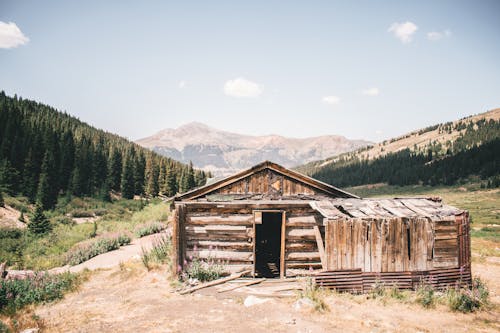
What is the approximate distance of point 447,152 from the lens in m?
89.9

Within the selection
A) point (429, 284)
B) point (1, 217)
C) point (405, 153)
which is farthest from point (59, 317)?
point (405, 153)

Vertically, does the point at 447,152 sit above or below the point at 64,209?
above

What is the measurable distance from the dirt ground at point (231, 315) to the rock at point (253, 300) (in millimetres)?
157

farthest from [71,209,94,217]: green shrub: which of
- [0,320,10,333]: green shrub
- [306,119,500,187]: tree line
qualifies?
[306,119,500,187]: tree line

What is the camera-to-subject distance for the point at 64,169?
4316cm

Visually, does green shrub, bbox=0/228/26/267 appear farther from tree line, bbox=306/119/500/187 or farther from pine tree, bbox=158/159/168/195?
tree line, bbox=306/119/500/187

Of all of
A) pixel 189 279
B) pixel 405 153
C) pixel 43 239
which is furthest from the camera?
pixel 405 153

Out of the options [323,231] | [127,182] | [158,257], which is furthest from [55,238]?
[127,182]

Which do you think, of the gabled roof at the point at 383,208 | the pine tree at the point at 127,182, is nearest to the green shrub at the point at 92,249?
the gabled roof at the point at 383,208

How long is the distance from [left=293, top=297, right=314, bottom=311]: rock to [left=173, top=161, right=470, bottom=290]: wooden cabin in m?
0.92

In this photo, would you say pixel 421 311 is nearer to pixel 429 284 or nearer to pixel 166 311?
pixel 429 284

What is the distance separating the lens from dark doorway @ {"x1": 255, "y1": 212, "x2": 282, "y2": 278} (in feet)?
45.8

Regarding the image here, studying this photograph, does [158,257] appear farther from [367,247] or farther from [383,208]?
[383,208]

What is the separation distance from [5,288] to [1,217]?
20.8m
